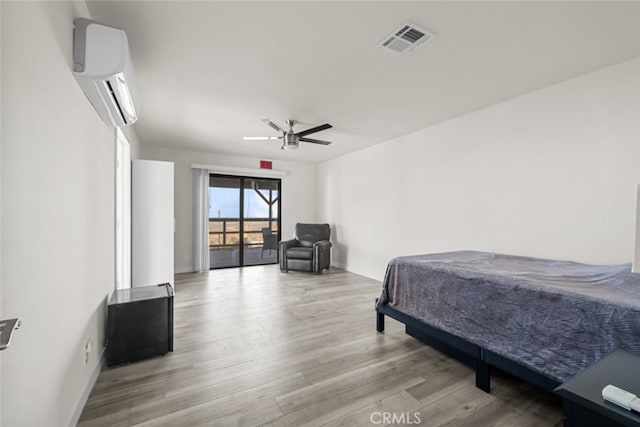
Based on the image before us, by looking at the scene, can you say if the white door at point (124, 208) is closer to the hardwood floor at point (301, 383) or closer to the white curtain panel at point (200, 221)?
the hardwood floor at point (301, 383)

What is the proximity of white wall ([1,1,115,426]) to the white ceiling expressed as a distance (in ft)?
2.24

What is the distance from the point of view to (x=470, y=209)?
3.28 meters

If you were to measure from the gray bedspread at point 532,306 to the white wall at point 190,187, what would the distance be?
423 cm

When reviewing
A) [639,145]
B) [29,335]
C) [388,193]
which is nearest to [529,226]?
[639,145]

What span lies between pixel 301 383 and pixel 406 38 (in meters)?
2.59

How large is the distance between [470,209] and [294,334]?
2556 millimetres

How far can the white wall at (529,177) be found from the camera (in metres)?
2.20

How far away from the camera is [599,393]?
97 centimetres

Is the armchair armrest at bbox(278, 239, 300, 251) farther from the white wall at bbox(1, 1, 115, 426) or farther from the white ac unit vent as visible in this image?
the white ac unit vent

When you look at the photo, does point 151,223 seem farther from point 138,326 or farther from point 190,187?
point 190,187

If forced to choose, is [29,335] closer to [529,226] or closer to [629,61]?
[529,226]

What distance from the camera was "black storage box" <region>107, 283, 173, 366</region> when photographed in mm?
2049

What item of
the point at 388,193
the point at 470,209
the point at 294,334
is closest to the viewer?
the point at 294,334

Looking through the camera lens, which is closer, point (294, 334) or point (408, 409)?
point (408, 409)
